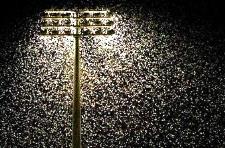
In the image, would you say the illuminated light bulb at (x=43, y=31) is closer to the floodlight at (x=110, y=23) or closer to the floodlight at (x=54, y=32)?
the floodlight at (x=54, y=32)

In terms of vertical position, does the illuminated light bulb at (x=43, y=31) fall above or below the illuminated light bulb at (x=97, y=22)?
below

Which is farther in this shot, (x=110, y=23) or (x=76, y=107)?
(x=110, y=23)

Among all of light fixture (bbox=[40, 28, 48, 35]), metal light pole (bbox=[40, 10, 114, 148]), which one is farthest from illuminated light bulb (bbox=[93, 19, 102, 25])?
light fixture (bbox=[40, 28, 48, 35])

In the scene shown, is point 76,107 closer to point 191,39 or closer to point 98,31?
point 98,31

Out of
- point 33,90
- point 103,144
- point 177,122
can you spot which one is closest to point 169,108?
point 177,122

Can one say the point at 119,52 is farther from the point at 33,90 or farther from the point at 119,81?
the point at 33,90

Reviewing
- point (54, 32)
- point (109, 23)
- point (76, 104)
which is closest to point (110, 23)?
point (109, 23)

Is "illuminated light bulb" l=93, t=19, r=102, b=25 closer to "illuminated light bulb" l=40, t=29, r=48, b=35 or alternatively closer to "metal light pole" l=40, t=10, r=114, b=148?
"metal light pole" l=40, t=10, r=114, b=148

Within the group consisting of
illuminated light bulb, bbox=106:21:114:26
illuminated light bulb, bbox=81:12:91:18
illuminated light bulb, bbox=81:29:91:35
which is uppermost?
illuminated light bulb, bbox=81:12:91:18

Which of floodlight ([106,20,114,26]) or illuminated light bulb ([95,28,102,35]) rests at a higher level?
floodlight ([106,20,114,26])

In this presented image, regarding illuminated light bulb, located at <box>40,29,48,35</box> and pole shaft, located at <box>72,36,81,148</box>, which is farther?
illuminated light bulb, located at <box>40,29,48,35</box>

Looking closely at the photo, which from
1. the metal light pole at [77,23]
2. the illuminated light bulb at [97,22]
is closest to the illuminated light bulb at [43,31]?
the metal light pole at [77,23]
